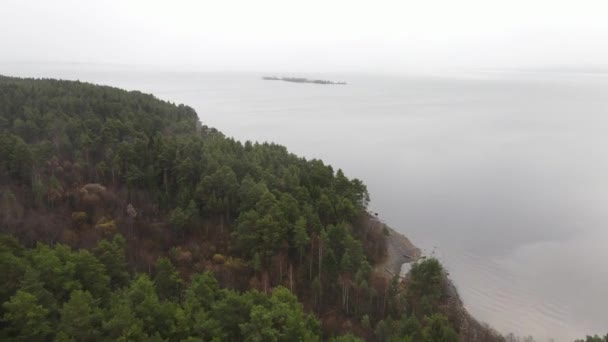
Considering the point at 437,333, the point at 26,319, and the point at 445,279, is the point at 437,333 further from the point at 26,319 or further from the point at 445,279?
the point at 26,319

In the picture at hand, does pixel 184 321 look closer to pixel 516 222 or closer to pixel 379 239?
pixel 379 239

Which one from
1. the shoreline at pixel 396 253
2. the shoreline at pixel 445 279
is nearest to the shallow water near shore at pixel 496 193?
the shoreline at pixel 445 279

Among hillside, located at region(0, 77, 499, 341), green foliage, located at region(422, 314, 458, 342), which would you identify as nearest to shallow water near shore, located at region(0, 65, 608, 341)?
hillside, located at region(0, 77, 499, 341)

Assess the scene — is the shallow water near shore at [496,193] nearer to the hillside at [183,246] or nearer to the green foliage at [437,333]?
the hillside at [183,246]

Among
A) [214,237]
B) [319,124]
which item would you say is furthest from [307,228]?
[319,124]

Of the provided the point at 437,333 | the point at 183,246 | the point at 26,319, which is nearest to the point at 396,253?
the point at 437,333

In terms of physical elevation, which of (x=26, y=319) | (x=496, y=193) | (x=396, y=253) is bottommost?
(x=396, y=253)
